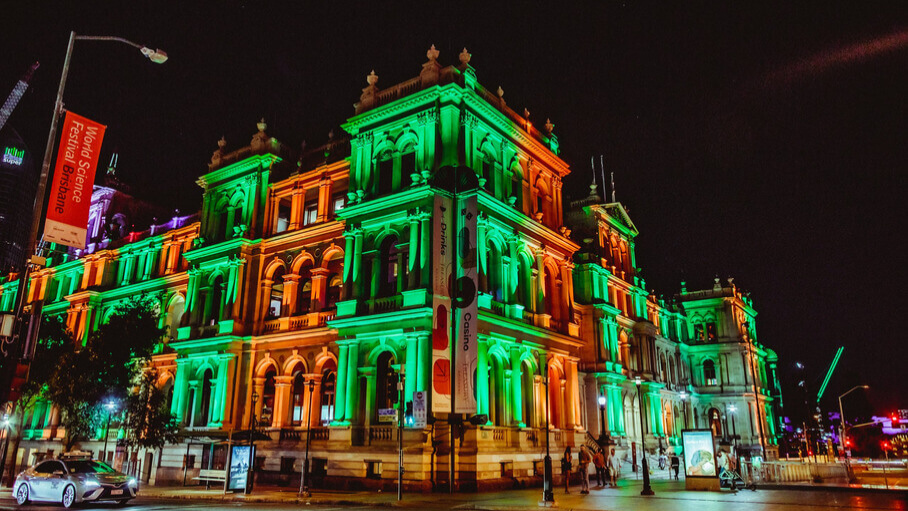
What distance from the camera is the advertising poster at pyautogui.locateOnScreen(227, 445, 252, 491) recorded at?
24281 mm

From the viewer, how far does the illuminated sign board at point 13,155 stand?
158 m

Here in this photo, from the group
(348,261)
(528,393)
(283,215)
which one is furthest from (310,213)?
(528,393)

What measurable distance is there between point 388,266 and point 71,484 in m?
15.9

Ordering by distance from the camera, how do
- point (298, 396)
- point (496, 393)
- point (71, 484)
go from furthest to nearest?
1. point (298, 396)
2. point (496, 393)
3. point (71, 484)

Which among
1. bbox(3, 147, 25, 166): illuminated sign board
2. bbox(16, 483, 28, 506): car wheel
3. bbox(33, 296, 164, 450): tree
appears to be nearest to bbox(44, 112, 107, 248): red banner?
bbox(16, 483, 28, 506): car wheel

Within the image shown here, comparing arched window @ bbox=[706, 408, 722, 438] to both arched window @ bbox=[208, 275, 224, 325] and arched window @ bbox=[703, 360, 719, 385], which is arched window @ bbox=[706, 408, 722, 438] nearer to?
arched window @ bbox=[703, 360, 719, 385]

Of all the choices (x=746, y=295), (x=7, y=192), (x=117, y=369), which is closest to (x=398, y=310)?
(x=117, y=369)

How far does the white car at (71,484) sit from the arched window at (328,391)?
12.0m

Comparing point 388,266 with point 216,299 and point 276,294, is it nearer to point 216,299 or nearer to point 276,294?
point 276,294

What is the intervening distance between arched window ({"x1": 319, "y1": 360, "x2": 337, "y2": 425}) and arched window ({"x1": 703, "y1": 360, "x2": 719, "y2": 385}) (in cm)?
5514

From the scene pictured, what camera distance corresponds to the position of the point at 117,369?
33.2 metres

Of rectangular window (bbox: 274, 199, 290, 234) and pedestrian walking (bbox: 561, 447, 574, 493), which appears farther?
rectangular window (bbox: 274, 199, 290, 234)

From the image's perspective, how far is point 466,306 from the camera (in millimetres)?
26938

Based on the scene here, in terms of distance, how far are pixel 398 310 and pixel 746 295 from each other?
228ft
